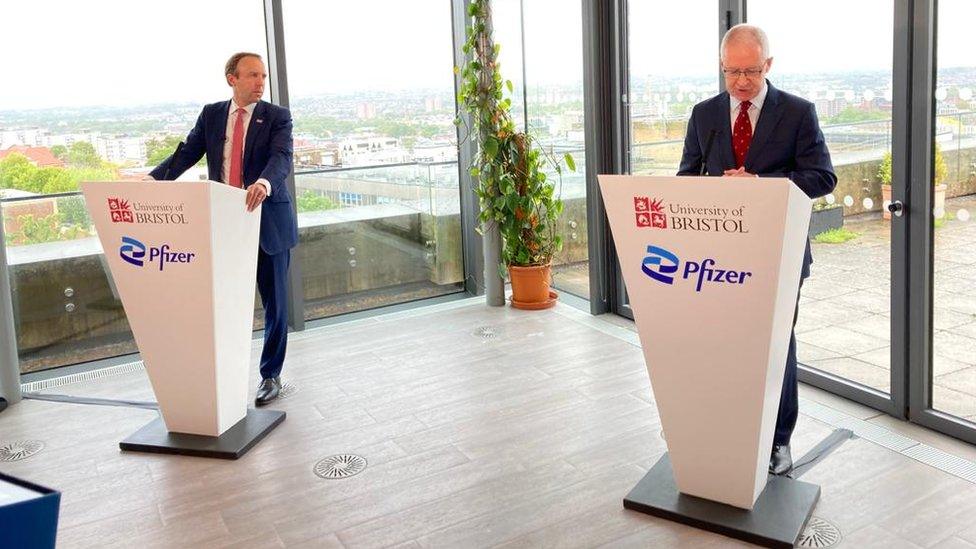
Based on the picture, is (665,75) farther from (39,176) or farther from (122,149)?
(39,176)

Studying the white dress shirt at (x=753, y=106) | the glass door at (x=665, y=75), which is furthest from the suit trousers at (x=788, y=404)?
the glass door at (x=665, y=75)

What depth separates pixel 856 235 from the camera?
157 inches

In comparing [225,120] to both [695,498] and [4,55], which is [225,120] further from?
[695,498]

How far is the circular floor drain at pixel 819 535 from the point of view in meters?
2.79

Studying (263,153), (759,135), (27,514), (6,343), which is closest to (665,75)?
(759,135)

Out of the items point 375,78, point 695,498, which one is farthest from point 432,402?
point 375,78

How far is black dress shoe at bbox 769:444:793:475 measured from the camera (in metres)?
3.22

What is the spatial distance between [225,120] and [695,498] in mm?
2665

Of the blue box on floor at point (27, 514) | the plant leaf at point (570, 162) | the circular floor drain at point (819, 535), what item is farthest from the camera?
the plant leaf at point (570, 162)

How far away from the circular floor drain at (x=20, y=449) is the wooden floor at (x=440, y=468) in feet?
0.20

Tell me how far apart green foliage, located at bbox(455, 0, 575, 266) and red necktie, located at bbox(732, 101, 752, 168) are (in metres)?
2.65

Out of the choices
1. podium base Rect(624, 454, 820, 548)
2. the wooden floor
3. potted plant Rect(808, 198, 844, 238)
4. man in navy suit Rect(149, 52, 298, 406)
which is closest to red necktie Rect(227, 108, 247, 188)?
man in navy suit Rect(149, 52, 298, 406)

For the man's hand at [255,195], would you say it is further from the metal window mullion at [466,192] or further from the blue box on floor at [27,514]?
the metal window mullion at [466,192]

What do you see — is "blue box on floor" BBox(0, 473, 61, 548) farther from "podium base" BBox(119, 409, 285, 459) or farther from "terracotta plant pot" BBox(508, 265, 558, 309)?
"terracotta plant pot" BBox(508, 265, 558, 309)
